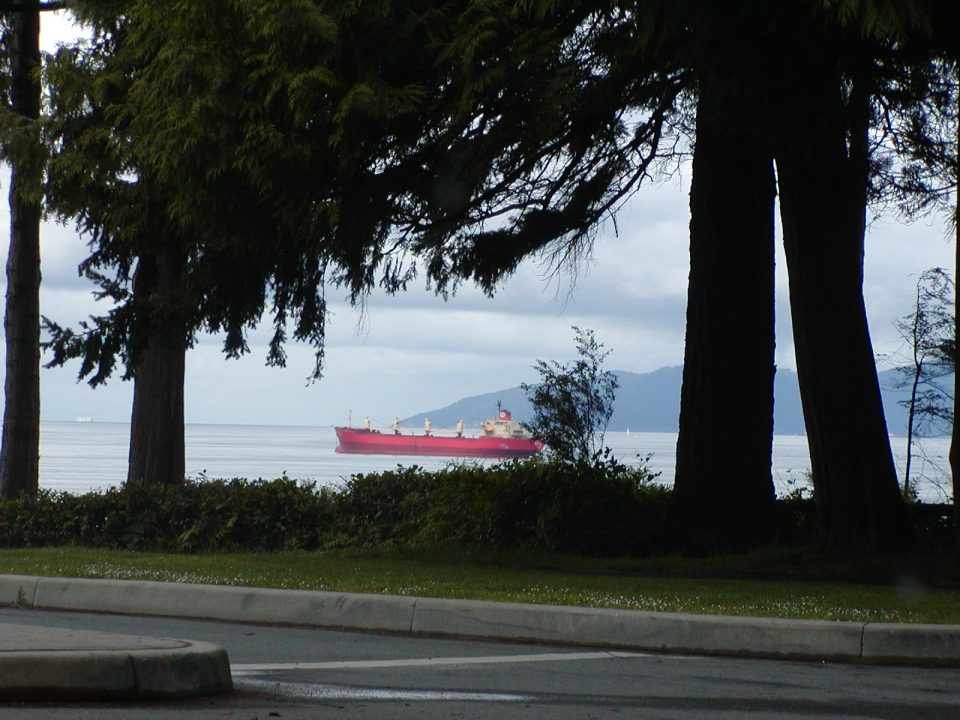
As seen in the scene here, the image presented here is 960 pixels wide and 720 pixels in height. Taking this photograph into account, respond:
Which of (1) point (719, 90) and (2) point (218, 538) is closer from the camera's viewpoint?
(1) point (719, 90)

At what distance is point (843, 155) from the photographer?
1288 cm

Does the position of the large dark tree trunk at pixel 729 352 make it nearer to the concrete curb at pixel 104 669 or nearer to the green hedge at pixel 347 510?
the green hedge at pixel 347 510

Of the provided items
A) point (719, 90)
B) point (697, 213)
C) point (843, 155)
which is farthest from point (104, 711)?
point (697, 213)

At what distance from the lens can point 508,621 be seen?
8.80m

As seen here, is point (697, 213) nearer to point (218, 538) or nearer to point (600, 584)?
point (600, 584)

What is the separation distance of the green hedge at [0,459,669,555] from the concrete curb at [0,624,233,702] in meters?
8.46

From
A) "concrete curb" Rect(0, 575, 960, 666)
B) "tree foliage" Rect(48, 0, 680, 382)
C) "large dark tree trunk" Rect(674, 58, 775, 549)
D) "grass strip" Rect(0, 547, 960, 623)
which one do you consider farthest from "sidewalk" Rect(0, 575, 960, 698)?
"large dark tree trunk" Rect(674, 58, 775, 549)

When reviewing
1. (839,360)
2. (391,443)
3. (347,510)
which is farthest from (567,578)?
(391,443)

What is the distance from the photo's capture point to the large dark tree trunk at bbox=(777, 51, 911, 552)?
12961 mm

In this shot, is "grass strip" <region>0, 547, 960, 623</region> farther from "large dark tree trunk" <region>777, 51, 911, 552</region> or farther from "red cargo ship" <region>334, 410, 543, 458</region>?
"red cargo ship" <region>334, 410, 543, 458</region>

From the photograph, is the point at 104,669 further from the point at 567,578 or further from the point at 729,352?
the point at 729,352

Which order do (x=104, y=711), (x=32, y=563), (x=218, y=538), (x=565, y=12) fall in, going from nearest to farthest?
1. (x=104, y=711)
2. (x=565, y=12)
3. (x=32, y=563)
4. (x=218, y=538)

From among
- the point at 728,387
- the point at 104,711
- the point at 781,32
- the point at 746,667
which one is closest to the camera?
the point at 104,711

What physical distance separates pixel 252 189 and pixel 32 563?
4082 millimetres
